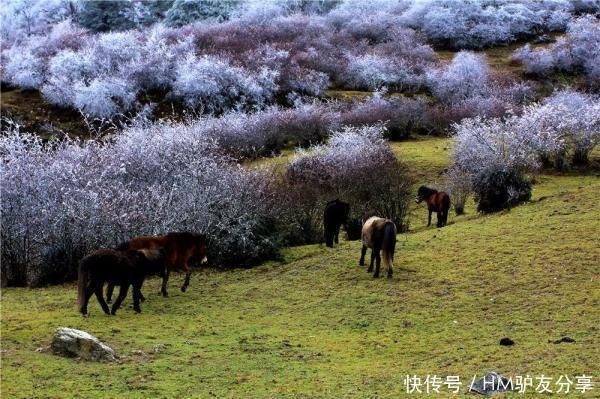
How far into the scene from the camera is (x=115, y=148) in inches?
858

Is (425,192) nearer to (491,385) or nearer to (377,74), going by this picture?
(491,385)

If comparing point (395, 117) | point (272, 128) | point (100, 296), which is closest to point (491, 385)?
point (100, 296)

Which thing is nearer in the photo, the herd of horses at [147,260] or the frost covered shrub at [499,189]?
the herd of horses at [147,260]

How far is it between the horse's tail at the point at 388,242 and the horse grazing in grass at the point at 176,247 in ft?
13.8

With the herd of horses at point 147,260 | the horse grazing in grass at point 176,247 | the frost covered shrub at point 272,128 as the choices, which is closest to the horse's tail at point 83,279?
the herd of horses at point 147,260

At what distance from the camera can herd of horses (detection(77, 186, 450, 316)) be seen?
40.5ft

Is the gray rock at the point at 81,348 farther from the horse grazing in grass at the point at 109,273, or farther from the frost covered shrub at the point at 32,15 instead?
the frost covered shrub at the point at 32,15

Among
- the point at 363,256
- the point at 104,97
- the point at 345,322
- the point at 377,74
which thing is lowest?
the point at 345,322

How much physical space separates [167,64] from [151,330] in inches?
1676

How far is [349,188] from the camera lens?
22906 millimetres

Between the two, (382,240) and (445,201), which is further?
(445,201)

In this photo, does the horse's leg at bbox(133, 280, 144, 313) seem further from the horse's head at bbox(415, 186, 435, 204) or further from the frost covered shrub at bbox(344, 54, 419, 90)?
the frost covered shrub at bbox(344, 54, 419, 90)

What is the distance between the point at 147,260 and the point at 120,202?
524 cm

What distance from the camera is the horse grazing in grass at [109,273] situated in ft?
40.3
